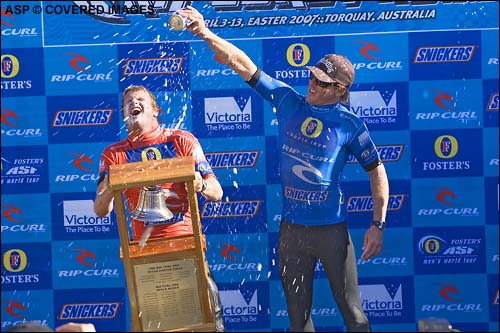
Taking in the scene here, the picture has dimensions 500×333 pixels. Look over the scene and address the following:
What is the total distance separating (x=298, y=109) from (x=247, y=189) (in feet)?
3.28

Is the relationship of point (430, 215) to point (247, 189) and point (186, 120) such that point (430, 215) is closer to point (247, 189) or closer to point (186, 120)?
point (247, 189)

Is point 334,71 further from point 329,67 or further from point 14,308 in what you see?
point 14,308

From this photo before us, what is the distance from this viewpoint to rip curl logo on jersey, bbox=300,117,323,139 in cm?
522

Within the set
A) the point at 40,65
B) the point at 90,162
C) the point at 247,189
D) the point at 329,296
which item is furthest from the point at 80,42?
the point at 329,296

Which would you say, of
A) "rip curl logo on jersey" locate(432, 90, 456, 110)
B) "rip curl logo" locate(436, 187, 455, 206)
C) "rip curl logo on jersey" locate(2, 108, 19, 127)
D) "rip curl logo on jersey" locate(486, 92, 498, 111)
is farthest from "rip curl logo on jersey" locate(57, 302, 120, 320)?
"rip curl logo on jersey" locate(486, 92, 498, 111)

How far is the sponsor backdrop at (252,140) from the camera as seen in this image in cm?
600

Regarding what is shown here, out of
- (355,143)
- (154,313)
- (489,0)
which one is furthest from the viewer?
(489,0)

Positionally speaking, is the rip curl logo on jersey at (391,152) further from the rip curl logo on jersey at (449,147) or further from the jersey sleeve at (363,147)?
the jersey sleeve at (363,147)

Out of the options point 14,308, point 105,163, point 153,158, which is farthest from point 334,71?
point 14,308

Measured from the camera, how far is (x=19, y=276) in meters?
6.18

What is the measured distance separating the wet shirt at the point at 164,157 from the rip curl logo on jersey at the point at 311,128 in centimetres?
58

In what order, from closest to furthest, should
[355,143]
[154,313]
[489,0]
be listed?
[154,313] < [355,143] < [489,0]

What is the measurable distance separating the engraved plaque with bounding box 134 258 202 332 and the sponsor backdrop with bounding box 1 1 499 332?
1.58 m

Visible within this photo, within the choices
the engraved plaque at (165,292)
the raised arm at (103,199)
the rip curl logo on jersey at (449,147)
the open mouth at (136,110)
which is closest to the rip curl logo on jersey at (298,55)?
the rip curl logo on jersey at (449,147)
